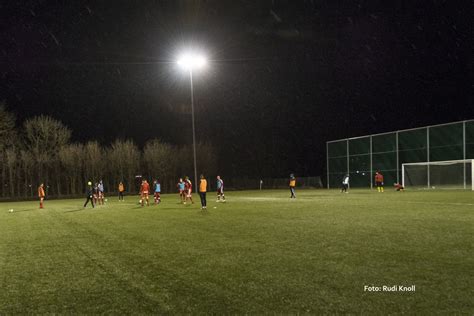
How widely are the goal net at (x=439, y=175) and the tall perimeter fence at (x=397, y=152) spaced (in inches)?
4.7

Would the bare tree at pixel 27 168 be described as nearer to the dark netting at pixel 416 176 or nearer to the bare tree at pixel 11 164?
the bare tree at pixel 11 164

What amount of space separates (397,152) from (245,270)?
5166 cm

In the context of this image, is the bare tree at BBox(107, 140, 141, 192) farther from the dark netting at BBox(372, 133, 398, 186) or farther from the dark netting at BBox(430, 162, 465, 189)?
the dark netting at BBox(430, 162, 465, 189)

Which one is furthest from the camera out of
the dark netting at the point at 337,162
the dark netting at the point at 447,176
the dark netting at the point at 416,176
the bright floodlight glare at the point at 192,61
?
the dark netting at the point at 337,162

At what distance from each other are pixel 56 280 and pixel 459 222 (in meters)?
13.0

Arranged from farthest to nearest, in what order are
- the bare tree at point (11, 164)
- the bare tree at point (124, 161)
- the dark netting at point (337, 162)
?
1. the bare tree at point (124, 161)
2. the dark netting at point (337, 162)
3. the bare tree at point (11, 164)

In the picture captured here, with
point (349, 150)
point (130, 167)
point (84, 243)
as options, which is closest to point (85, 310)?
point (84, 243)

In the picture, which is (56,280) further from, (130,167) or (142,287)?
(130,167)

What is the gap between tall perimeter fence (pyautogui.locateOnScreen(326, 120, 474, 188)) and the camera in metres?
47.8

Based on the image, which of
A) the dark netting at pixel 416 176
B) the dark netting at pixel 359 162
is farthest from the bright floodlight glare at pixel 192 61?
the dark netting at pixel 359 162

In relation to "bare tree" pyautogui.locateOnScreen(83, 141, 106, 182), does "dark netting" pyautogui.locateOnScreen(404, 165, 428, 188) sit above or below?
below

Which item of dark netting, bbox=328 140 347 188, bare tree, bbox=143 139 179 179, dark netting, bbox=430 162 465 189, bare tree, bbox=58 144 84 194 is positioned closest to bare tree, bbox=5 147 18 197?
bare tree, bbox=58 144 84 194

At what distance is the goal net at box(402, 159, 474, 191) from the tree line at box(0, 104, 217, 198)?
41978 millimetres

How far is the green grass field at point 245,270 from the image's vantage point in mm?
6133
